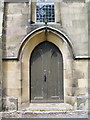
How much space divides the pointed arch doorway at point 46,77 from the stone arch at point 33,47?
9.6 inches

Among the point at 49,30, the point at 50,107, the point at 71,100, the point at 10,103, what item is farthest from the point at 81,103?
the point at 49,30

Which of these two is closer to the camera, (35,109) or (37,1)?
(35,109)

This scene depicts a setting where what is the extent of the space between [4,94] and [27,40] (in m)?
1.99

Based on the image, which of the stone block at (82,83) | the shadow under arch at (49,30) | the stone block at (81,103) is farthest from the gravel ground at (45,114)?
the shadow under arch at (49,30)

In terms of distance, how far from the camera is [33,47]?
24.1 feet

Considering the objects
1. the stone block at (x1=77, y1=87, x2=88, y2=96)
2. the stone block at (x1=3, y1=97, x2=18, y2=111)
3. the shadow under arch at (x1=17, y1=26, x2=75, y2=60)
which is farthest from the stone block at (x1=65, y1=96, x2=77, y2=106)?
the stone block at (x1=3, y1=97, x2=18, y2=111)

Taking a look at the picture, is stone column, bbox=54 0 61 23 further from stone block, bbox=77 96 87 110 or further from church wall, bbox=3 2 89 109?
stone block, bbox=77 96 87 110

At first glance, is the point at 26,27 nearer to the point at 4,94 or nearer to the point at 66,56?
the point at 66,56

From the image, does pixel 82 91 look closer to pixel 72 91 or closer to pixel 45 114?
pixel 72 91

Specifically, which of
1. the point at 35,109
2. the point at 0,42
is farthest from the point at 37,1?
the point at 35,109

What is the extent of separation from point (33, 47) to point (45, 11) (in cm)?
139

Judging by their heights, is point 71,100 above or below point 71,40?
below

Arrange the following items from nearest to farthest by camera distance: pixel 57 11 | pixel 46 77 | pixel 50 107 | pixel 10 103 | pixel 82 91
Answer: pixel 10 103
pixel 82 91
pixel 50 107
pixel 57 11
pixel 46 77

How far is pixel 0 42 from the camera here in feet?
22.5
